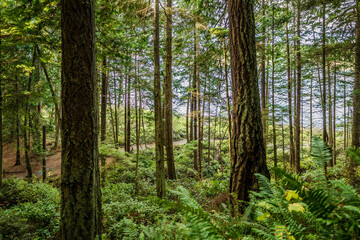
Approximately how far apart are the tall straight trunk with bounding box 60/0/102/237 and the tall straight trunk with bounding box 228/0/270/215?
2.34 m

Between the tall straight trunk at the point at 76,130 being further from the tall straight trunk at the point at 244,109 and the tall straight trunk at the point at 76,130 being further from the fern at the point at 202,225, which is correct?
the tall straight trunk at the point at 244,109

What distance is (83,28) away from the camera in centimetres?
253

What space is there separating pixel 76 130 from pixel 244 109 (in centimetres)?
273

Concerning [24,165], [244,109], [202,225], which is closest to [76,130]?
[202,225]

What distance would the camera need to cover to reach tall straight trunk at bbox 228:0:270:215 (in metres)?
2.88

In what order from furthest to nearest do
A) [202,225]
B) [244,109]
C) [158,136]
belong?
[158,136] < [244,109] < [202,225]

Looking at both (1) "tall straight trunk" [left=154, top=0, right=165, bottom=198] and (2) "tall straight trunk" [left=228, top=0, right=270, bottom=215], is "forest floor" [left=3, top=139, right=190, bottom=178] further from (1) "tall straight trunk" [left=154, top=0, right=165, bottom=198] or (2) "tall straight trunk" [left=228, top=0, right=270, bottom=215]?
(2) "tall straight trunk" [left=228, top=0, right=270, bottom=215]

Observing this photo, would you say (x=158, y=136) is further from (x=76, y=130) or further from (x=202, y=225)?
(x=202, y=225)

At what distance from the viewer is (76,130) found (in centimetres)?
249

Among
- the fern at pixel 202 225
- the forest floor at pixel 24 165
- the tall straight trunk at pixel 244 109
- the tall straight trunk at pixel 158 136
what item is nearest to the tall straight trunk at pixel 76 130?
the fern at pixel 202 225

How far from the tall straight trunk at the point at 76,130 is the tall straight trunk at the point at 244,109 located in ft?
7.68

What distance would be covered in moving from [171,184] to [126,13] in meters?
8.19

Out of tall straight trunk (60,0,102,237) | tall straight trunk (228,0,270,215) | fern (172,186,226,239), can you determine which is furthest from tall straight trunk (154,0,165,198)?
fern (172,186,226,239)

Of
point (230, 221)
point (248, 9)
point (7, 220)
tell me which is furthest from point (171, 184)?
point (248, 9)
